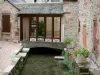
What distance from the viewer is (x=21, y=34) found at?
24.5 m

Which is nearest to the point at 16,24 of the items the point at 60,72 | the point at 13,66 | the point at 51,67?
the point at 51,67

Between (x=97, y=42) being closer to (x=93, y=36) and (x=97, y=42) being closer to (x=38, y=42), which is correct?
(x=93, y=36)

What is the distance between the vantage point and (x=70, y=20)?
22703mm

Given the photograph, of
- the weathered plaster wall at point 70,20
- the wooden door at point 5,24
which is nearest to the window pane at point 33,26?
the wooden door at point 5,24

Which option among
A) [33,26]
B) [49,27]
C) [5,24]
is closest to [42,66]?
[49,27]

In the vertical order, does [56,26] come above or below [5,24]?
below

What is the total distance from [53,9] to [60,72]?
9.87 m

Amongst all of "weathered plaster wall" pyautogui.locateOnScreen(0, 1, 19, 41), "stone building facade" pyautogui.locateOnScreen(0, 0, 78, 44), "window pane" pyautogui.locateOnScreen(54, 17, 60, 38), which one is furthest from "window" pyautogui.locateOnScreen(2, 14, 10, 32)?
"window pane" pyautogui.locateOnScreen(54, 17, 60, 38)

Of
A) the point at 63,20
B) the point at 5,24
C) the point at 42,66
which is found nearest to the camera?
the point at 42,66

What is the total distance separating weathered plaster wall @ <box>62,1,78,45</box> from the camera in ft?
73.8

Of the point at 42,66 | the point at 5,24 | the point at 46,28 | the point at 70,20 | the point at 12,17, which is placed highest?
the point at 12,17

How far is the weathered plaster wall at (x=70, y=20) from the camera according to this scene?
73.8 ft

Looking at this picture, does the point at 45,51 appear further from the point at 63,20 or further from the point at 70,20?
the point at 70,20

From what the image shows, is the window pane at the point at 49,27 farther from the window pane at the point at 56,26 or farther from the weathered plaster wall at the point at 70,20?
the weathered plaster wall at the point at 70,20
